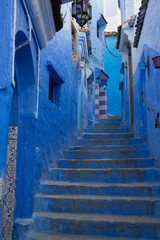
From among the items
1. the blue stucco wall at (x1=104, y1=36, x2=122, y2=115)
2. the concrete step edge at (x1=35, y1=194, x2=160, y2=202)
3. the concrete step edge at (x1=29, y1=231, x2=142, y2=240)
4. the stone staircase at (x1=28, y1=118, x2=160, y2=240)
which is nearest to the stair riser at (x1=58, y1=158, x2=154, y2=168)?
the stone staircase at (x1=28, y1=118, x2=160, y2=240)

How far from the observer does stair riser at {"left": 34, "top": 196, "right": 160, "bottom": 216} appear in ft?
11.8

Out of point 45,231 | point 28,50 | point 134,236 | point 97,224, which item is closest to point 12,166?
point 45,231

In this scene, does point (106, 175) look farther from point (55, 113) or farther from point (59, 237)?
point (55, 113)

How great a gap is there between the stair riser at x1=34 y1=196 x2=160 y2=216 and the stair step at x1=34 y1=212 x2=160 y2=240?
12cm

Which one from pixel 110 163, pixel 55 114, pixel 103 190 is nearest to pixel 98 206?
pixel 103 190

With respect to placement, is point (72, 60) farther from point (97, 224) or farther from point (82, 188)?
point (97, 224)

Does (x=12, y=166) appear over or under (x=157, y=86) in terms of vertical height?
under

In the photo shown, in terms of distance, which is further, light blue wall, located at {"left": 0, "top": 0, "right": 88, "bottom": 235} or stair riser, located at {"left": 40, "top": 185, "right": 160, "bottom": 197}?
stair riser, located at {"left": 40, "top": 185, "right": 160, "bottom": 197}

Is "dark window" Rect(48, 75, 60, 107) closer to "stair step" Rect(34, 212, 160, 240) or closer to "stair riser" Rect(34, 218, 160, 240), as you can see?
"stair step" Rect(34, 212, 160, 240)

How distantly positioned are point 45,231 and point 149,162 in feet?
8.60

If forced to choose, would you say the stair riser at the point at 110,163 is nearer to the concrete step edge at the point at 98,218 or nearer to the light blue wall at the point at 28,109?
the light blue wall at the point at 28,109

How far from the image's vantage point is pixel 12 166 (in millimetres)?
3631

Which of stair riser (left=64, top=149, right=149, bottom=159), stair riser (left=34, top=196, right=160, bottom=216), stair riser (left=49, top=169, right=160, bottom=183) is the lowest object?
stair riser (left=34, top=196, right=160, bottom=216)

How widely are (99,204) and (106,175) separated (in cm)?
89
